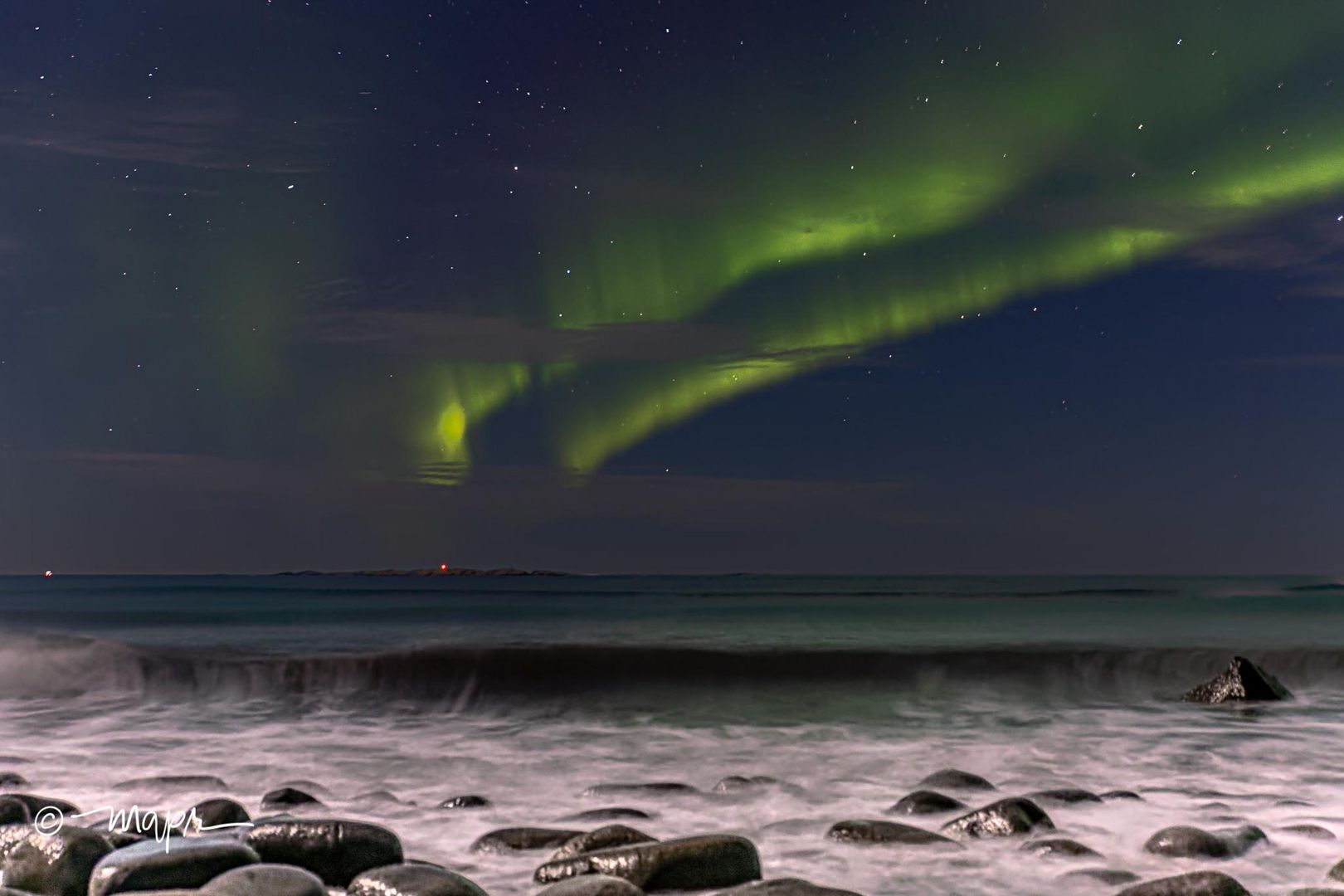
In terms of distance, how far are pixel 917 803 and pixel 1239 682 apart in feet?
25.6

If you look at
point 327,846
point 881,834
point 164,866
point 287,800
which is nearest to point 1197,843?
point 881,834

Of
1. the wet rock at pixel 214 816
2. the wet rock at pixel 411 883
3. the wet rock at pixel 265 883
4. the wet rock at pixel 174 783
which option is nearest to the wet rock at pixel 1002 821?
the wet rock at pixel 411 883

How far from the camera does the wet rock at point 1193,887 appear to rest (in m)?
4.25

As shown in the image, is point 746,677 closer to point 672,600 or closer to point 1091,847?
point 1091,847

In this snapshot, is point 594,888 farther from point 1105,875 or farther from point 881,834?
point 1105,875

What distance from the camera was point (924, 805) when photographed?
21.1ft

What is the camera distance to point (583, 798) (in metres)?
7.16

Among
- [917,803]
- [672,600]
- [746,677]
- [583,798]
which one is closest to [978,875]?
[917,803]

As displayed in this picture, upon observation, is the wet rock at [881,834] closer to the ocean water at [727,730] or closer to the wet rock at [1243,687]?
the ocean water at [727,730]

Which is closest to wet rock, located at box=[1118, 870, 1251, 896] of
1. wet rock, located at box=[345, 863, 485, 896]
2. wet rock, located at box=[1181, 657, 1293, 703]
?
wet rock, located at box=[345, 863, 485, 896]

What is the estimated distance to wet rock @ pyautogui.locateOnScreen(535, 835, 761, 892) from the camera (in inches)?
184

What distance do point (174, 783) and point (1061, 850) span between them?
5.50 metres

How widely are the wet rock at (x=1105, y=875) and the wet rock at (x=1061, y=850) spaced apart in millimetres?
270

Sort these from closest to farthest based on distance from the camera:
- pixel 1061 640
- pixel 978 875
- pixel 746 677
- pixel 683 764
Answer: pixel 978 875, pixel 683 764, pixel 746 677, pixel 1061 640
